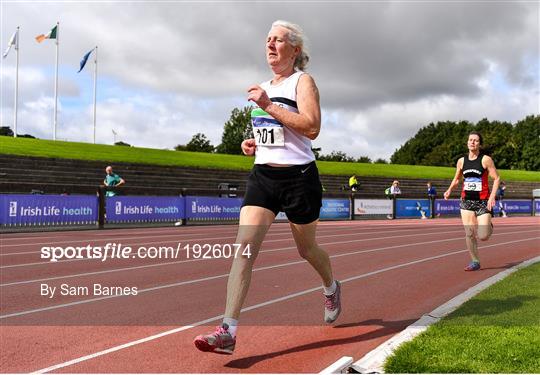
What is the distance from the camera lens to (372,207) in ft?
93.1

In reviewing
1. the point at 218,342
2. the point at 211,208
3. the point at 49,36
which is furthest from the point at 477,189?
the point at 49,36

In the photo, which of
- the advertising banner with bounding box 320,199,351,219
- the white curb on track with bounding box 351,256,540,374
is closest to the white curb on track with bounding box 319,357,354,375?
the white curb on track with bounding box 351,256,540,374

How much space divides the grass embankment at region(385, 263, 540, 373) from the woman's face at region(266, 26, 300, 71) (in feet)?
7.41

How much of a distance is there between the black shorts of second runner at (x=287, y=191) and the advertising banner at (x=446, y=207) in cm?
2880

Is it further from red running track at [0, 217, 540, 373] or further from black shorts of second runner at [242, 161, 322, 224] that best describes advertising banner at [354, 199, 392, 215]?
black shorts of second runner at [242, 161, 322, 224]

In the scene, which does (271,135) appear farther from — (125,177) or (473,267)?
(125,177)

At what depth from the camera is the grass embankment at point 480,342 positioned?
3615 mm

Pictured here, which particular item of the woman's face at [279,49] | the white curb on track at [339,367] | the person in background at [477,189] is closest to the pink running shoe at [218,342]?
the white curb on track at [339,367]

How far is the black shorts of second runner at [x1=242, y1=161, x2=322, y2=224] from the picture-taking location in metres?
4.09

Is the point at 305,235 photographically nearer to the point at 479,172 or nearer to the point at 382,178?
the point at 479,172

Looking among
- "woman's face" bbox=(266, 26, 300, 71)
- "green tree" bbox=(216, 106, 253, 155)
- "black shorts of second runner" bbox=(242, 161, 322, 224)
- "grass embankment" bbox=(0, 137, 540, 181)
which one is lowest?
"black shorts of second runner" bbox=(242, 161, 322, 224)

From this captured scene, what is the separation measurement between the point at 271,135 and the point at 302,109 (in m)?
0.30

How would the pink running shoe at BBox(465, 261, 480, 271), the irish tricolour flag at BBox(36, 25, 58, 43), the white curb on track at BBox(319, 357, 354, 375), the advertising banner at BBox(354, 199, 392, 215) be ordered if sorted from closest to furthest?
the white curb on track at BBox(319, 357, 354, 375)
the pink running shoe at BBox(465, 261, 480, 271)
the advertising banner at BBox(354, 199, 392, 215)
the irish tricolour flag at BBox(36, 25, 58, 43)

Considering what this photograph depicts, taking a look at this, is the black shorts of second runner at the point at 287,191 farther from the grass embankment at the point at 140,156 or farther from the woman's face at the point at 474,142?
the grass embankment at the point at 140,156
